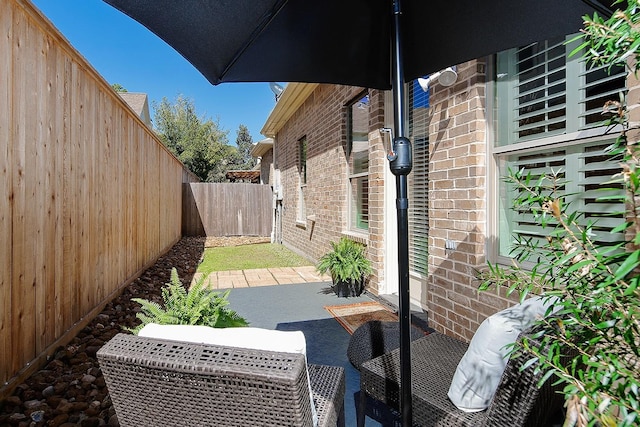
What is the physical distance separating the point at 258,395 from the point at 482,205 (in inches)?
91.7

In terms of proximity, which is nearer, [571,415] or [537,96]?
[571,415]

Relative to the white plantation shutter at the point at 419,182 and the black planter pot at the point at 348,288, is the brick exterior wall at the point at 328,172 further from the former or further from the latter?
the white plantation shutter at the point at 419,182

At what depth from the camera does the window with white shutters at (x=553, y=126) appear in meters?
2.01

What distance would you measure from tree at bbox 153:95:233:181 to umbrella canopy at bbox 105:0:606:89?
2419 centimetres

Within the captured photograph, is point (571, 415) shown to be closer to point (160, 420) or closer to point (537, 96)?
point (160, 420)

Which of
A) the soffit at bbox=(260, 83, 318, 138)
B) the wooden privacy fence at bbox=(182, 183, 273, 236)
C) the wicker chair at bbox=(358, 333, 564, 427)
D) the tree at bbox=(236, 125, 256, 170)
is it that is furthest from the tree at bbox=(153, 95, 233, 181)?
the wicker chair at bbox=(358, 333, 564, 427)

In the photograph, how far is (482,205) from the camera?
2811mm

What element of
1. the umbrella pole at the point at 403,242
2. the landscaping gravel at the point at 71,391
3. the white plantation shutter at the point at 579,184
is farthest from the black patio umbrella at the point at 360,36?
the landscaping gravel at the point at 71,391

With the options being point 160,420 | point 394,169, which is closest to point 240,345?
point 160,420

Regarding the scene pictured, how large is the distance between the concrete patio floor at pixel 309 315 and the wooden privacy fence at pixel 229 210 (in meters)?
7.60

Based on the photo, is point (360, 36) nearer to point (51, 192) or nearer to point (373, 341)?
point (373, 341)

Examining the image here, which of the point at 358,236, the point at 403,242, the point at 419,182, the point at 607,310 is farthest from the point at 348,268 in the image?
the point at 607,310

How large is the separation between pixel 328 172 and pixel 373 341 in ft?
14.1

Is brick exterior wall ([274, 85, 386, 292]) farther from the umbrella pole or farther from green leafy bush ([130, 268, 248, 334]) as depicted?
the umbrella pole
